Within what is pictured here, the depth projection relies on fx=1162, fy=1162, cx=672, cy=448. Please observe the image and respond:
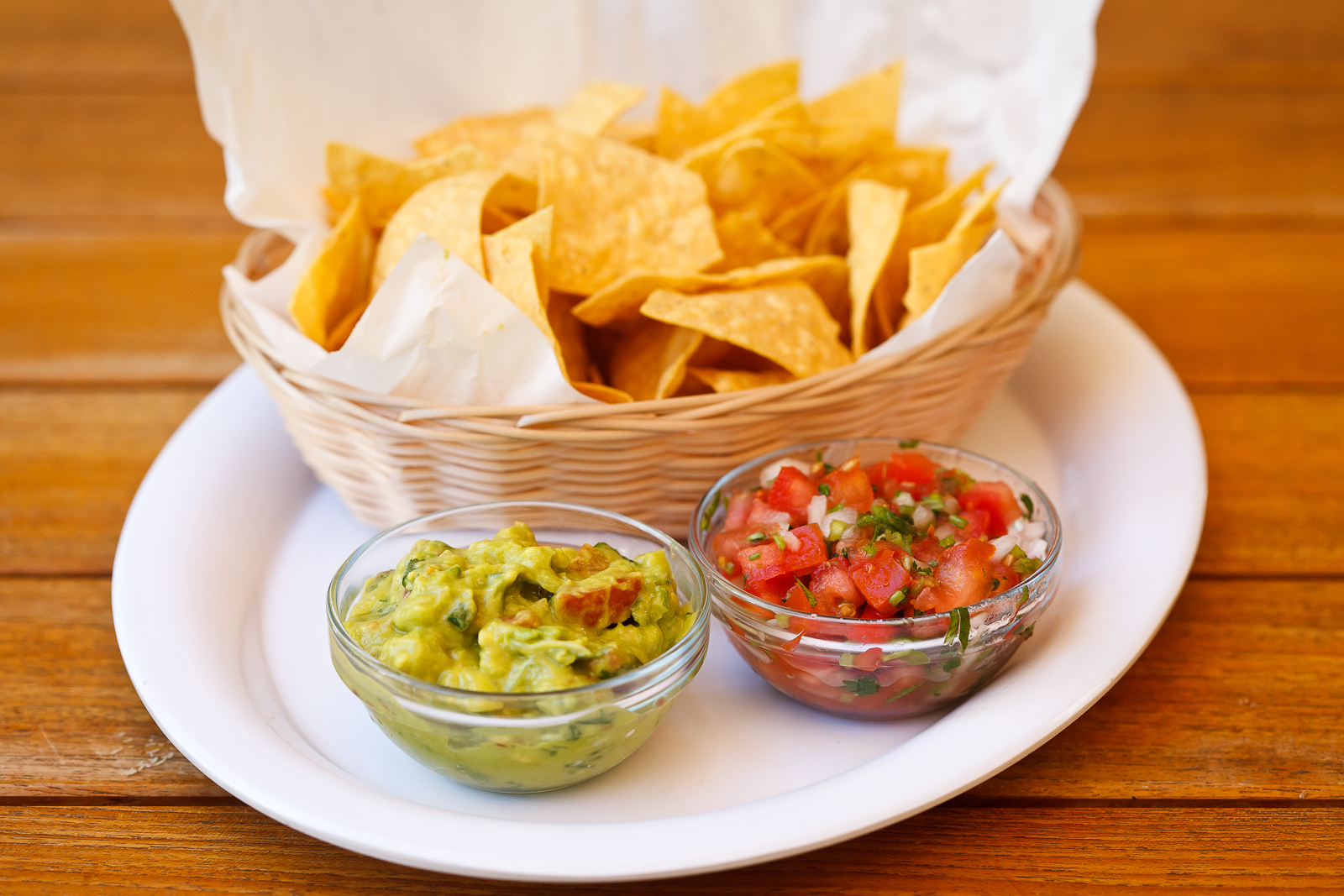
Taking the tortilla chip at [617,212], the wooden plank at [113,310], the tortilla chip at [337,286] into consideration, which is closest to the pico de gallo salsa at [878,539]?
the tortilla chip at [617,212]

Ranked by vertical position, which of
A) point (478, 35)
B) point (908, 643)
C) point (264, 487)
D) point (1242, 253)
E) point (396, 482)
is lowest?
point (1242, 253)

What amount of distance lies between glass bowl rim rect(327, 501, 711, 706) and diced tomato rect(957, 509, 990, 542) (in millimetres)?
329

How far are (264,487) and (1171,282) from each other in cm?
221

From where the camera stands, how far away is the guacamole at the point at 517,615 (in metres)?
1.25

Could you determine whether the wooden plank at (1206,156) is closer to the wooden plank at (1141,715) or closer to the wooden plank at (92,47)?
the wooden plank at (1141,715)

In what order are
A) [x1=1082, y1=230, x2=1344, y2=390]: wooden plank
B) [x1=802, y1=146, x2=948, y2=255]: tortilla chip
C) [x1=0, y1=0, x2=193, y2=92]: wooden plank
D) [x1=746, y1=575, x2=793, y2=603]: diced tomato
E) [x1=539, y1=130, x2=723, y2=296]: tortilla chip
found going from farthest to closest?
[x1=0, y1=0, x2=193, y2=92]: wooden plank
[x1=1082, y1=230, x2=1344, y2=390]: wooden plank
[x1=802, y1=146, x2=948, y2=255]: tortilla chip
[x1=539, y1=130, x2=723, y2=296]: tortilla chip
[x1=746, y1=575, x2=793, y2=603]: diced tomato

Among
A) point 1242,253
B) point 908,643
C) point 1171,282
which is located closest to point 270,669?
point 908,643

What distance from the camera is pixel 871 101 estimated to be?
2.23 meters

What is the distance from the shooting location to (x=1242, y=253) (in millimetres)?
3039

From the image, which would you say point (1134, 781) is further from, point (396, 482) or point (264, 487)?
point (264, 487)

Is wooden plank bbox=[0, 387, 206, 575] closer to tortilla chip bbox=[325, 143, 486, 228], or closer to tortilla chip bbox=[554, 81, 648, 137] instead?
tortilla chip bbox=[325, 143, 486, 228]

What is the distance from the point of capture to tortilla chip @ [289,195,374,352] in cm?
175

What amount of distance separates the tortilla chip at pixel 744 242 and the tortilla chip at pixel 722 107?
29 cm

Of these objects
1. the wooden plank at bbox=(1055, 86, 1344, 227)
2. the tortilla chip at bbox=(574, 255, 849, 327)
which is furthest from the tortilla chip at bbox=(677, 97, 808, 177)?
the wooden plank at bbox=(1055, 86, 1344, 227)
